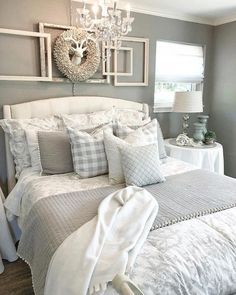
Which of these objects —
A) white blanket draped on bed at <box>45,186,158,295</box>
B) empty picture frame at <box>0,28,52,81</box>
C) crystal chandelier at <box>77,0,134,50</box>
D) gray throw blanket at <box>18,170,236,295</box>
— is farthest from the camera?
empty picture frame at <box>0,28,52,81</box>

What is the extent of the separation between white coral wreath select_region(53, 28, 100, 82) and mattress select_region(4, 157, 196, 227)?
110 cm

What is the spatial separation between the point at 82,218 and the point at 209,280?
26.5 inches

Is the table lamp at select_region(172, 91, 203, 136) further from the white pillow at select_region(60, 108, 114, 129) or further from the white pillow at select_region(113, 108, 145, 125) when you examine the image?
the white pillow at select_region(60, 108, 114, 129)

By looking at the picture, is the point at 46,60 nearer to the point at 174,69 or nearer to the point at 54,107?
the point at 54,107

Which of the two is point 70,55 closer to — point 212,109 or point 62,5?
point 62,5

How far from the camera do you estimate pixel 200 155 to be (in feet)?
9.70

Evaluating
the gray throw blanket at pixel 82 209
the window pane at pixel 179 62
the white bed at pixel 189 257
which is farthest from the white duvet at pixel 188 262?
the window pane at pixel 179 62

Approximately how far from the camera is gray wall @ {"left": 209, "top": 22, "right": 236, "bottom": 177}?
3.51m

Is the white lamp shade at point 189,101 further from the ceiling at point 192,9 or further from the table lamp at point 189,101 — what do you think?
the ceiling at point 192,9

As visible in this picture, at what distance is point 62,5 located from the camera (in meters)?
2.68

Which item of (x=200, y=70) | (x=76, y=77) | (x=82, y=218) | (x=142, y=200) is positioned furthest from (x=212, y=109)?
(x=82, y=218)

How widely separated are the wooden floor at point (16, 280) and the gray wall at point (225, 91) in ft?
9.53

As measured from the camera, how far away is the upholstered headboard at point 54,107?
2.52 metres

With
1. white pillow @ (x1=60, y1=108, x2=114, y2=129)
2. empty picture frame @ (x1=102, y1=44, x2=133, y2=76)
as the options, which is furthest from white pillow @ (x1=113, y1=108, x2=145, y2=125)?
empty picture frame @ (x1=102, y1=44, x2=133, y2=76)
